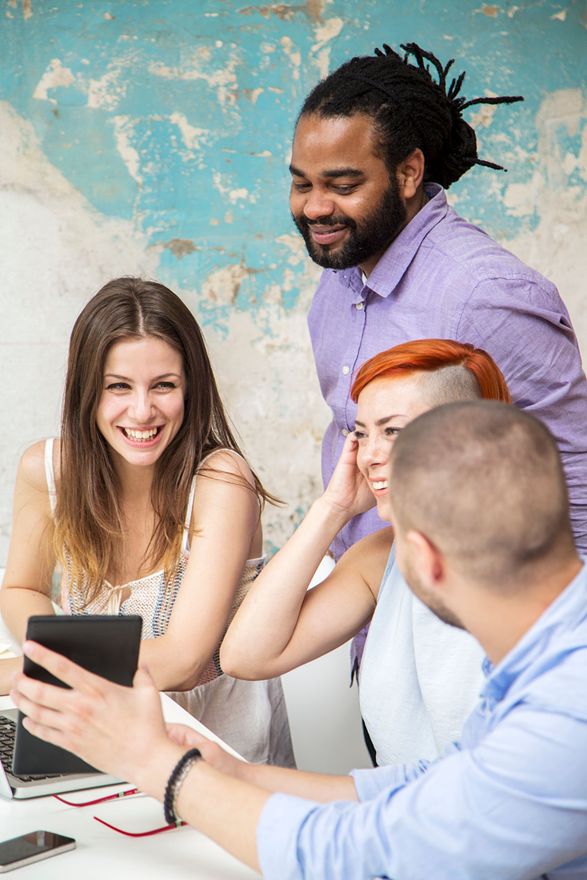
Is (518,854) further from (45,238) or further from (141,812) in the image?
(45,238)

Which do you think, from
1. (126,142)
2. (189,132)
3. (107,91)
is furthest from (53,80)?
(189,132)

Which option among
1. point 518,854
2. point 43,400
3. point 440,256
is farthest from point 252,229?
point 518,854

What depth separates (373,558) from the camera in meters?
2.08

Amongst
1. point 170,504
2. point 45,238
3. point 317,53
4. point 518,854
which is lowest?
point 518,854

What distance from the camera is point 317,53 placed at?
4113mm

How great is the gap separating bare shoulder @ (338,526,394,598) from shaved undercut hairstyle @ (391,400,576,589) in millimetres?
869

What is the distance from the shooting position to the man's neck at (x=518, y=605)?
118 centimetres

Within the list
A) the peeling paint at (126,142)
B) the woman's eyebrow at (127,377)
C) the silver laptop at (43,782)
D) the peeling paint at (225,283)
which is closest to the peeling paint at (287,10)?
the peeling paint at (126,142)

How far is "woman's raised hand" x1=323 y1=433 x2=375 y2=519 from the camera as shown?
209cm

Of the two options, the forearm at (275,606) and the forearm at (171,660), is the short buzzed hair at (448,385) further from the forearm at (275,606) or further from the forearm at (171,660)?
the forearm at (171,660)

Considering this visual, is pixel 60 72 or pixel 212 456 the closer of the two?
pixel 212 456

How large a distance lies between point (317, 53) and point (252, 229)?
70 centimetres

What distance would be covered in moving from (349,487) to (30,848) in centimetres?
95

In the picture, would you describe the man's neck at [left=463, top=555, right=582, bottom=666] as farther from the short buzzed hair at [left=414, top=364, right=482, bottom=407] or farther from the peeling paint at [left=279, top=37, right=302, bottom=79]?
the peeling paint at [left=279, top=37, right=302, bottom=79]
